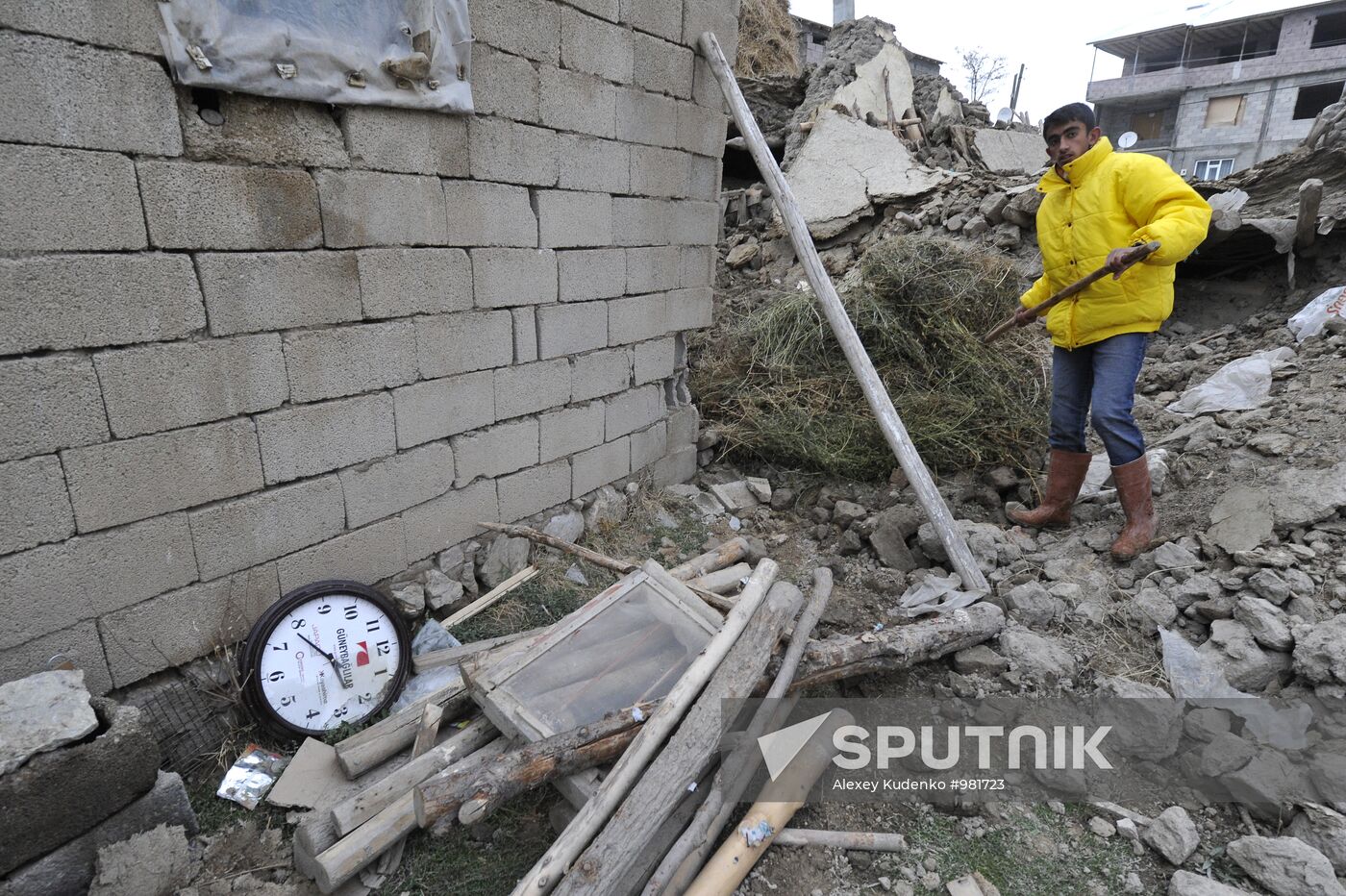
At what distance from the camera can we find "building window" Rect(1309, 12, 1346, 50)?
22.8 m

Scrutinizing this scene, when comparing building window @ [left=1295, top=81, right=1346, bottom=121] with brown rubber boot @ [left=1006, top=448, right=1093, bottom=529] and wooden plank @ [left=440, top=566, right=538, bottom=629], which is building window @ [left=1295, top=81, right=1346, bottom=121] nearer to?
brown rubber boot @ [left=1006, top=448, right=1093, bottom=529]

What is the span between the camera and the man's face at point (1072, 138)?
335cm

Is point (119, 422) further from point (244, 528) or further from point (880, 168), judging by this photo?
point (880, 168)

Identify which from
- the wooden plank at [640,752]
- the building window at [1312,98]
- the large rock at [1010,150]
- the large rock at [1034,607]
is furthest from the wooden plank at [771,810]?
the building window at [1312,98]

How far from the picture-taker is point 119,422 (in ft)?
7.43

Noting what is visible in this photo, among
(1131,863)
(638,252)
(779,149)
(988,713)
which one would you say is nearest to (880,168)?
(779,149)

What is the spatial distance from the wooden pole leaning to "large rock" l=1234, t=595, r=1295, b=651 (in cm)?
101

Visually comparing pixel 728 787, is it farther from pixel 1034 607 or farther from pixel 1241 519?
pixel 1241 519

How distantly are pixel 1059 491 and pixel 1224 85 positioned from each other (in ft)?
94.7

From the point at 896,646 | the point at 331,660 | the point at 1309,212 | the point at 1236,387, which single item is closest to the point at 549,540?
the point at 331,660

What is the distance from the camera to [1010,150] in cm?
1119

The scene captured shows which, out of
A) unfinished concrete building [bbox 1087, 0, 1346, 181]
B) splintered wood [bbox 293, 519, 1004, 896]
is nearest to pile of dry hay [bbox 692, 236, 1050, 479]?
splintered wood [bbox 293, 519, 1004, 896]

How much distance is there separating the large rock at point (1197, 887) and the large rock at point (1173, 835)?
9cm

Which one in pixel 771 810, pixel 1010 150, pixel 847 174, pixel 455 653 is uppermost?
pixel 1010 150
